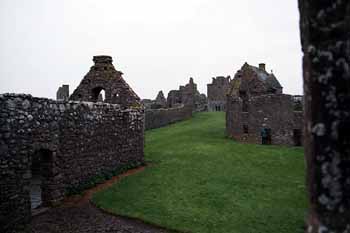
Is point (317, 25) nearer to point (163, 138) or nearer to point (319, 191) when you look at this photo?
point (319, 191)

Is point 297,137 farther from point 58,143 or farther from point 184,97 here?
point 184,97

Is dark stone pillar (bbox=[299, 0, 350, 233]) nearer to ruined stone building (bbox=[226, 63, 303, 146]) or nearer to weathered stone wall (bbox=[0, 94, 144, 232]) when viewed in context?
weathered stone wall (bbox=[0, 94, 144, 232])

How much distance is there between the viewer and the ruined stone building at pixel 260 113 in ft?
80.0

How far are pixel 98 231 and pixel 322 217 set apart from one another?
7704 mm

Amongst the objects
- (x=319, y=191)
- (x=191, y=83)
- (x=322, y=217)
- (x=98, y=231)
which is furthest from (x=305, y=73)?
(x=191, y=83)

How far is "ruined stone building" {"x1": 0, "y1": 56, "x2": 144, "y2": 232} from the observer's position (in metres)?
9.38

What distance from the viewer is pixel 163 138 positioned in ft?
87.6

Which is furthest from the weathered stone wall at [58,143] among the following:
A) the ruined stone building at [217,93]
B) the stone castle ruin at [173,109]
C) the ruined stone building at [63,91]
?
the ruined stone building at [217,93]

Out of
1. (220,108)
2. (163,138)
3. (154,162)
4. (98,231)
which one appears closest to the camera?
(98,231)

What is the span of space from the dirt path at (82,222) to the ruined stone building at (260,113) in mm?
17216

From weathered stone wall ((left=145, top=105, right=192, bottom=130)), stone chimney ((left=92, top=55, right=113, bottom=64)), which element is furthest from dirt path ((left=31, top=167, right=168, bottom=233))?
weathered stone wall ((left=145, top=105, right=192, bottom=130))

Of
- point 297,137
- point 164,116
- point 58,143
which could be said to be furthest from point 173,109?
point 58,143

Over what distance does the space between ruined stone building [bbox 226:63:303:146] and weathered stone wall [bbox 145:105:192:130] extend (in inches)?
362

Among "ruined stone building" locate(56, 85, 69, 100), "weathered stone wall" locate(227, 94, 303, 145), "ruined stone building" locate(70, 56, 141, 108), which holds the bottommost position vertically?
"weathered stone wall" locate(227, 94, 303, 145)
